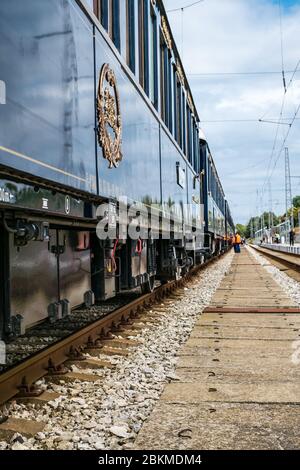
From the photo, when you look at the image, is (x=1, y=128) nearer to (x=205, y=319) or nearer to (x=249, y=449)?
(x=249, y=449)

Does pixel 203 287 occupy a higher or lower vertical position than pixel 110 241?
lower

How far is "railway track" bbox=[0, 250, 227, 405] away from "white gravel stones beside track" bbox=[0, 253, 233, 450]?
143mm

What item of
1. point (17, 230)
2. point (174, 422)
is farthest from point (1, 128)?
point (174, 422)

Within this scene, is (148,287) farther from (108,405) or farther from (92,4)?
(108,405)

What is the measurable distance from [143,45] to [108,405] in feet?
16.0

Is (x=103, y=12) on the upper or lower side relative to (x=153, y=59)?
lower

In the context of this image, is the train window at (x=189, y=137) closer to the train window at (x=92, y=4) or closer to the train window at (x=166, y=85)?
the train window at (x=166, y=85)

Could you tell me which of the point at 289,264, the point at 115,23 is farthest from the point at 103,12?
the point at 289,264

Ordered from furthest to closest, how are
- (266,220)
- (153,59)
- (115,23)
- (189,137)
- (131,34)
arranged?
(266,220) → (189,137) → (153,59) → (131,34) → (115,23)

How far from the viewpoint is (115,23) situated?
5762mm

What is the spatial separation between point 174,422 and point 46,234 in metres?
1.40

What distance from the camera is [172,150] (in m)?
9.96

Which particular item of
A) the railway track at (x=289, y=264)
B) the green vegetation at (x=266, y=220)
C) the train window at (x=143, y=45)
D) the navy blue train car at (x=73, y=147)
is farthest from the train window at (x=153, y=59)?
the green vegetation at (x=266, y=220)

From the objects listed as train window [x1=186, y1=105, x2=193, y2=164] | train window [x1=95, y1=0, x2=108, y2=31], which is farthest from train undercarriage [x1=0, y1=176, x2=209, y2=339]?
train window [x1=186, y1=105, x2=193, y2=164]
